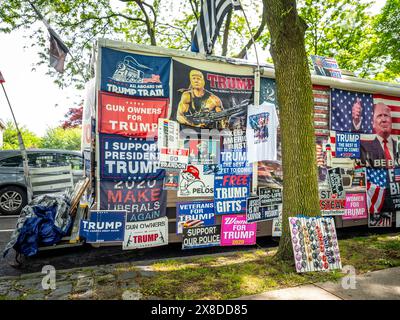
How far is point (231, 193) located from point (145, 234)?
165 cm

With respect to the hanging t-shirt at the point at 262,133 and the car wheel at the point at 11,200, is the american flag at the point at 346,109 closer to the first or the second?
the hanging t-shirt at the point at 262,133

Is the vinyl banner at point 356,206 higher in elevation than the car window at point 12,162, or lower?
lower

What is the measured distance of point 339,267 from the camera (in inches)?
168

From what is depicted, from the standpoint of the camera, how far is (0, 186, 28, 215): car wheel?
27.1 ft

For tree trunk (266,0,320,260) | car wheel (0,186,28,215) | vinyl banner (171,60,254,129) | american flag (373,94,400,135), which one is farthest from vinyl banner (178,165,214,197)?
car wheel (0,186,28,215)

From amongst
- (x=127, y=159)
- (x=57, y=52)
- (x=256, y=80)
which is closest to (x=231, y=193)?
(x=127, y=159)

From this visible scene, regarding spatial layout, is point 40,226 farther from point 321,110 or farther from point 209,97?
point 321,110

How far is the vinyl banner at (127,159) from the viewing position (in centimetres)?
479

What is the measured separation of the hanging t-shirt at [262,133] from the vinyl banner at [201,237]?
143cm

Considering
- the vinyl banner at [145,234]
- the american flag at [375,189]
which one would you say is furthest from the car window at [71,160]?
the american flag at [375,189]

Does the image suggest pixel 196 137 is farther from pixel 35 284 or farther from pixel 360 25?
pixel 360 25

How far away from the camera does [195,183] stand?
5.37 meters
